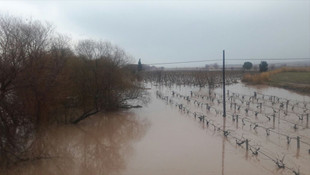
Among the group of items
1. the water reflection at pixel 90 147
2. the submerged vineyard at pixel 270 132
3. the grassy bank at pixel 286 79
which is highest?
the grassy bank at pixel 286 79

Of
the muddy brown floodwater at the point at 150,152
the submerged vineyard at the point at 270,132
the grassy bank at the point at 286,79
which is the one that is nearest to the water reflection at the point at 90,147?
the muddy brown floodwater at the point at 150,152

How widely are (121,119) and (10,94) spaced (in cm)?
823

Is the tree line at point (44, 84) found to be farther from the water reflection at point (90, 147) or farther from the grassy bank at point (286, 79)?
the grassy bank at point (286, 79)

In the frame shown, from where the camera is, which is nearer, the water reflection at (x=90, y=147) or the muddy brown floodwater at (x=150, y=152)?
the muddy brown floodwater at (x=150, y=152)

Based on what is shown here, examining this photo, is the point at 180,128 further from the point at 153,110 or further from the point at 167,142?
the point at 153,110

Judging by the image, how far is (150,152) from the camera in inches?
360

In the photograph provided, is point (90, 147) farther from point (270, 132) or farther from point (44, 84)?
point (270, 132)

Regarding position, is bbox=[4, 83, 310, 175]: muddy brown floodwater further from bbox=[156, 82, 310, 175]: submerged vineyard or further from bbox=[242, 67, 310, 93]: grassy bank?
bbox=[242, 67, 310, 93]: grassy bank

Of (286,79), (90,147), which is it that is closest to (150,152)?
(90,147)

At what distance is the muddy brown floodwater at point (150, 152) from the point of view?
24.8 ft

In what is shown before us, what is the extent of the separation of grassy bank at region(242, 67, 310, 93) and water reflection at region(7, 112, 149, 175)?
55.2 ft

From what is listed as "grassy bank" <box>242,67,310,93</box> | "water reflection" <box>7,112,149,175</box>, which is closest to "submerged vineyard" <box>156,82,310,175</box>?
"water reflection" <box>7,112,149,175</box>

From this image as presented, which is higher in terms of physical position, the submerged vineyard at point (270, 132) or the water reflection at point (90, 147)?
the submerged vineyard at point (270, 132)

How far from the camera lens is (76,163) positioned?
829 centimetres
